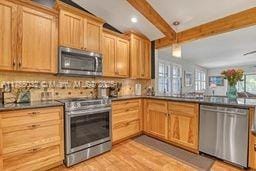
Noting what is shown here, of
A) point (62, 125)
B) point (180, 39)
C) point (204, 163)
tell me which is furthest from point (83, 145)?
point (180, 39)

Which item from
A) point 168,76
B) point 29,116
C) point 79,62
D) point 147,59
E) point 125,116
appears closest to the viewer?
point 29,116

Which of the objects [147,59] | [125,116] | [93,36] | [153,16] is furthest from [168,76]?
[93,36]

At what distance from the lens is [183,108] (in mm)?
2893

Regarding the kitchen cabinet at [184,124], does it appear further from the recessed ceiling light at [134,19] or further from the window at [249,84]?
the window at [249,84]

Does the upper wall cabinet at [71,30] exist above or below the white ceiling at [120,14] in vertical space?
below

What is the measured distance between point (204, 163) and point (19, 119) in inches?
102

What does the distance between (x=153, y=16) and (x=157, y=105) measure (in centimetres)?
177

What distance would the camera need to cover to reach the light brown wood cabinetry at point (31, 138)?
189 centimetres

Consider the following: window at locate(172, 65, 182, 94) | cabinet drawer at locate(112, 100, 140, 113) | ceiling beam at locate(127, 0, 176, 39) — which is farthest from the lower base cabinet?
window at locate(172, 65, 182, 94)

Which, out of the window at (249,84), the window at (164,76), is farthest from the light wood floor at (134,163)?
the window at (249,84)

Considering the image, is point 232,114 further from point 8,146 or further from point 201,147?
point 8,146

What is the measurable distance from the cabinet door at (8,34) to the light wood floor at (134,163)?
1603 mm

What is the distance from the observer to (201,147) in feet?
8.80

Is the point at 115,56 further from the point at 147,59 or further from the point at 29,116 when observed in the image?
the point at 29,116
